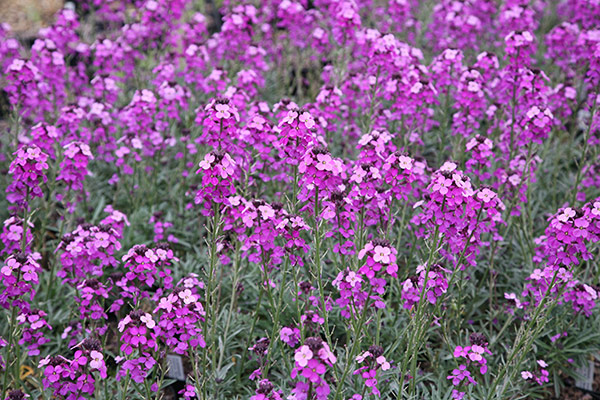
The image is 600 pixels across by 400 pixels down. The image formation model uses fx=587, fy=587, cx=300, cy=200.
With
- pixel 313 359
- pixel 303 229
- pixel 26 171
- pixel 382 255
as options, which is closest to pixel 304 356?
pixel 313 359

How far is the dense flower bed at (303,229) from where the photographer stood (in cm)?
319

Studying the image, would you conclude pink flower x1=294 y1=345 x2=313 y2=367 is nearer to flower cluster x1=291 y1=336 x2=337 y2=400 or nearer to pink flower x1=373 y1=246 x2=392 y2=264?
flower cluster x1=291 y1=336 x2=337 y2=400

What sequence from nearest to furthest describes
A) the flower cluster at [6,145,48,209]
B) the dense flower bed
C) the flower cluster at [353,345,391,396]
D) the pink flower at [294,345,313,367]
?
1. the pink flower at [294,345,313,367]
2. the flower cluster at [353,345,391,396]
3. the dense flower bed
4. the flower cluster at [6,145,48,209]

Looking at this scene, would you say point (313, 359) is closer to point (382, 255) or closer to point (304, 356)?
point (304, 356)

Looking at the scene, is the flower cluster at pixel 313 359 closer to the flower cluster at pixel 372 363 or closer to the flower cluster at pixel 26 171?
the flower cluster at pixel 372 363

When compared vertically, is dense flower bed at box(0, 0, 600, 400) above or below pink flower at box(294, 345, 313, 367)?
below

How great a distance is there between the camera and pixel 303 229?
152 inches

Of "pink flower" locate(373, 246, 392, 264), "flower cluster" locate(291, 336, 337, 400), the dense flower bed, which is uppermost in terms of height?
"pink flower" locate(373, 246, 392, 264)

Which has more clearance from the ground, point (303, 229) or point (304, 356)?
point (304, 356)

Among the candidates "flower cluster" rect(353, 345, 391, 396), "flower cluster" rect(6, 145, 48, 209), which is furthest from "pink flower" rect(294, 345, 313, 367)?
"flower cluster" rect(6, 145, 48, 209)

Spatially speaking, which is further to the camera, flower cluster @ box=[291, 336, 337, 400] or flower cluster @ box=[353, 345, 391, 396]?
flower cluster @ box=[353, 345, 391, 396]

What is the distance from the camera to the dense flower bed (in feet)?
10.5

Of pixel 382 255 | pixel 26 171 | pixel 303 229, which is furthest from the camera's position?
pixel 303 229

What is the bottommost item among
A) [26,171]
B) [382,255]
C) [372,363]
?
→ [372,363]
